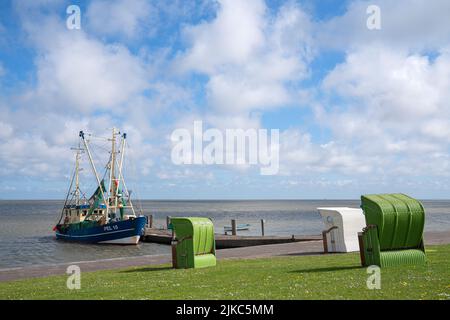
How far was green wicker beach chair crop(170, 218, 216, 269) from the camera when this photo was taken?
1678 centimetres

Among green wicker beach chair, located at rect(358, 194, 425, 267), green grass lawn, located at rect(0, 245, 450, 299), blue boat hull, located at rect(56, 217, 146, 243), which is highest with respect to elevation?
green wicker beach chair, located at rect(358, 194, 425, 267)

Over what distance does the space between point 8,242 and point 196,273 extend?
45.0 m

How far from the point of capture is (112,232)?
167 feet

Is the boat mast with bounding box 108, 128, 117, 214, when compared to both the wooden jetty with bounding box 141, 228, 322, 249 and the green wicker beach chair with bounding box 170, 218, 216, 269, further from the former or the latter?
the green wicker beach chair with bounding box 170, 218, 216, 269

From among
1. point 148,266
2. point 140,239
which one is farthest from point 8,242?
point 148,266

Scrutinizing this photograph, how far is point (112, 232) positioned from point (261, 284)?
4147cm

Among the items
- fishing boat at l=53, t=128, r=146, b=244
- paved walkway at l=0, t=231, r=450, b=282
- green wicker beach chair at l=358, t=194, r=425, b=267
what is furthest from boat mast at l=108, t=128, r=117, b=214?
green wicker beach chair at l=358, t=194, r=425, b=267

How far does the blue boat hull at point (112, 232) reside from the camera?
49.2m

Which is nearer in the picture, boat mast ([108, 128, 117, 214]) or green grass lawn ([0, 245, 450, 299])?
green grass lawn ([0, 245, 450, 299])

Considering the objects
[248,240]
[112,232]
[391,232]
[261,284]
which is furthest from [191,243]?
[112,232]

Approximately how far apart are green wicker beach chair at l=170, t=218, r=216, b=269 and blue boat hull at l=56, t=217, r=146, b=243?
3281 centimetres

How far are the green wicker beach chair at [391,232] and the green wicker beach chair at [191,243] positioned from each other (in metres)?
5.73

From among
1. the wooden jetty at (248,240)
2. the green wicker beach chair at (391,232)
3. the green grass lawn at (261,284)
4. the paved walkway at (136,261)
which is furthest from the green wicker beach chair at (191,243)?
the wooden jetty at (248,240)
